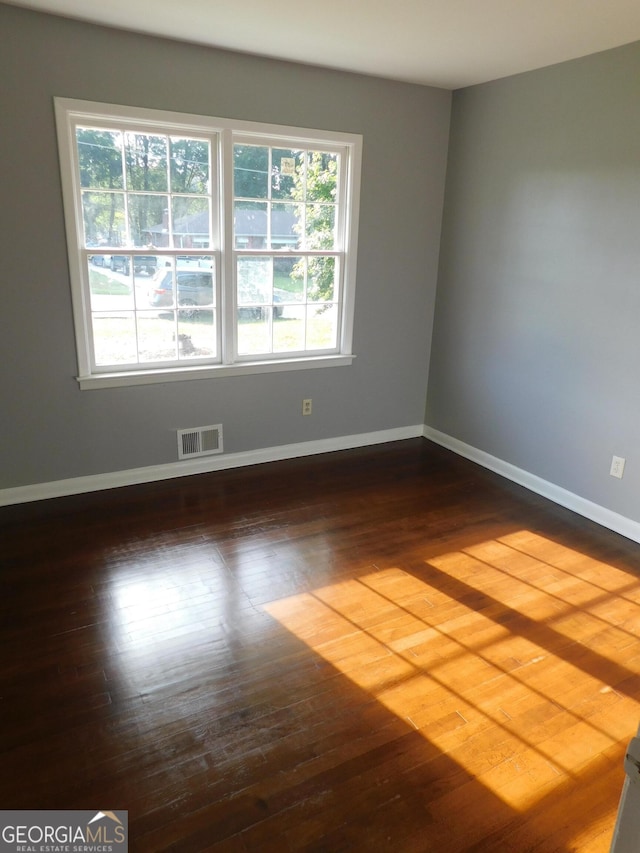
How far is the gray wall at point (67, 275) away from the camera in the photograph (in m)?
3.00

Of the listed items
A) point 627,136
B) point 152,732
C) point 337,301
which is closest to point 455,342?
point 337,301

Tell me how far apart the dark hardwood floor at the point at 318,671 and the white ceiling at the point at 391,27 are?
2.52m

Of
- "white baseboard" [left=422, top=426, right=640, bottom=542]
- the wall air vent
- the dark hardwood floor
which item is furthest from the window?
"white baseboard" [left=422, top=426, right=640, bottom=542]

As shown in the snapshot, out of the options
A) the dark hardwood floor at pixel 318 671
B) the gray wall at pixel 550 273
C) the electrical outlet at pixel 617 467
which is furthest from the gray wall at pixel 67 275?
the electrical outlet at pixel 617 467

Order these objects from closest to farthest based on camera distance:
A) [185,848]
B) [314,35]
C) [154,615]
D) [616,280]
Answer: [185,848]
[154,615]
[314,35]
[616,280]

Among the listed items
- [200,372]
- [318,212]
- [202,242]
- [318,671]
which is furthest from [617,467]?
[202,242]

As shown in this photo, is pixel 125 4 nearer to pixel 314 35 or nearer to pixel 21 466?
pixel 314 35

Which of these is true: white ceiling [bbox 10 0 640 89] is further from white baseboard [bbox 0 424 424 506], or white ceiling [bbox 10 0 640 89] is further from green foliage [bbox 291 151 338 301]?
white baseboard [bbox 0 424 424 506]

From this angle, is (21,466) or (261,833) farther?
(21,466)

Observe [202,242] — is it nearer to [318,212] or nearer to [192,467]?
[318,212]

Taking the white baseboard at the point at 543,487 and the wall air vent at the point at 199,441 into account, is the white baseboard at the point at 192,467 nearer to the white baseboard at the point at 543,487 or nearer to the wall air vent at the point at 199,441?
the wall air vent at the point at 199,441

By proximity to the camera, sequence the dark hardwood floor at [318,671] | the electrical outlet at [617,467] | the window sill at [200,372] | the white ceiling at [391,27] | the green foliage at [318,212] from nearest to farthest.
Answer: the dark hardwood floor at [318,671] → the white ceiling at [391,27] → the electrical outlet at [617,467] → the window sill at [200,372] → the green foliage at [318,212]

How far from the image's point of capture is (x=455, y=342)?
4402 mm

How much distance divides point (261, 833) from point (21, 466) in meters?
2.52
